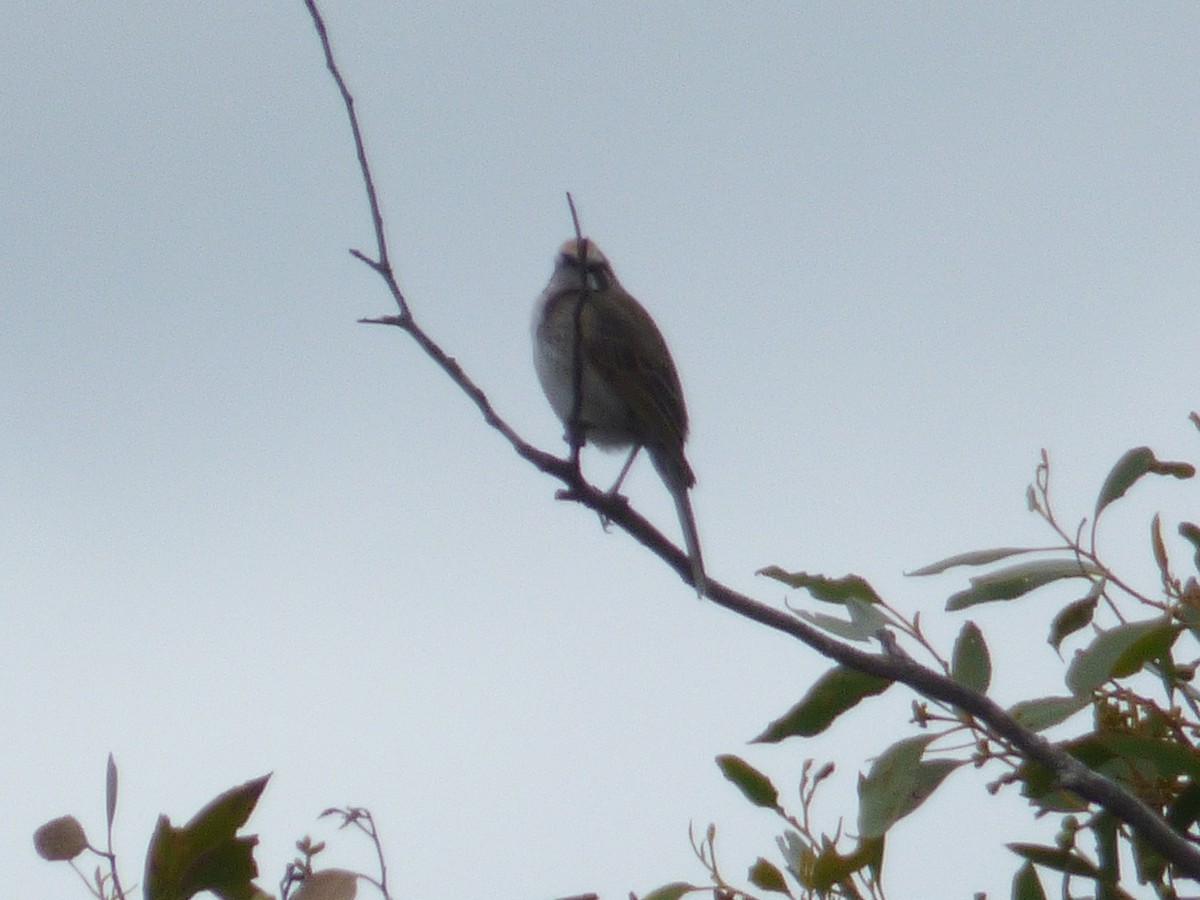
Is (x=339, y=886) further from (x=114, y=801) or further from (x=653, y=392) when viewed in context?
(x=653, y=392)

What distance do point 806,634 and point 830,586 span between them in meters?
0.17

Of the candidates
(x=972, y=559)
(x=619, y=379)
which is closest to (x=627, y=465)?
(x=619, y=379)

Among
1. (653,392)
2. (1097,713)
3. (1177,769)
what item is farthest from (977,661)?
(653,392)

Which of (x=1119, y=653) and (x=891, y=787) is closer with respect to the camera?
(x=1119, y=653)

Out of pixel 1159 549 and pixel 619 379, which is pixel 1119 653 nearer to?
pixel 1159 549

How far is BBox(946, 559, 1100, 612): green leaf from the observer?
2459 millimetres

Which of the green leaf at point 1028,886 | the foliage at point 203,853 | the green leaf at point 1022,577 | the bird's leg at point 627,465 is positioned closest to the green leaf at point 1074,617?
the green leaf at point 1022,577

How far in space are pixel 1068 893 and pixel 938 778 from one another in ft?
0.95

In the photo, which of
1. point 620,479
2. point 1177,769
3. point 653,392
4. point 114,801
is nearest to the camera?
point 114,801

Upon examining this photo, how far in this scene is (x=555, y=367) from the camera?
254 inches

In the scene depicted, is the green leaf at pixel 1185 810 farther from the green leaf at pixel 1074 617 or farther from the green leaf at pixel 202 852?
the green leaf at pixel 202 852

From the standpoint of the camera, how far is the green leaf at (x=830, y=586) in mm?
2457

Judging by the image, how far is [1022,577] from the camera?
250 cm

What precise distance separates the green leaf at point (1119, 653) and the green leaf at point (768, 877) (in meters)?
0.50
